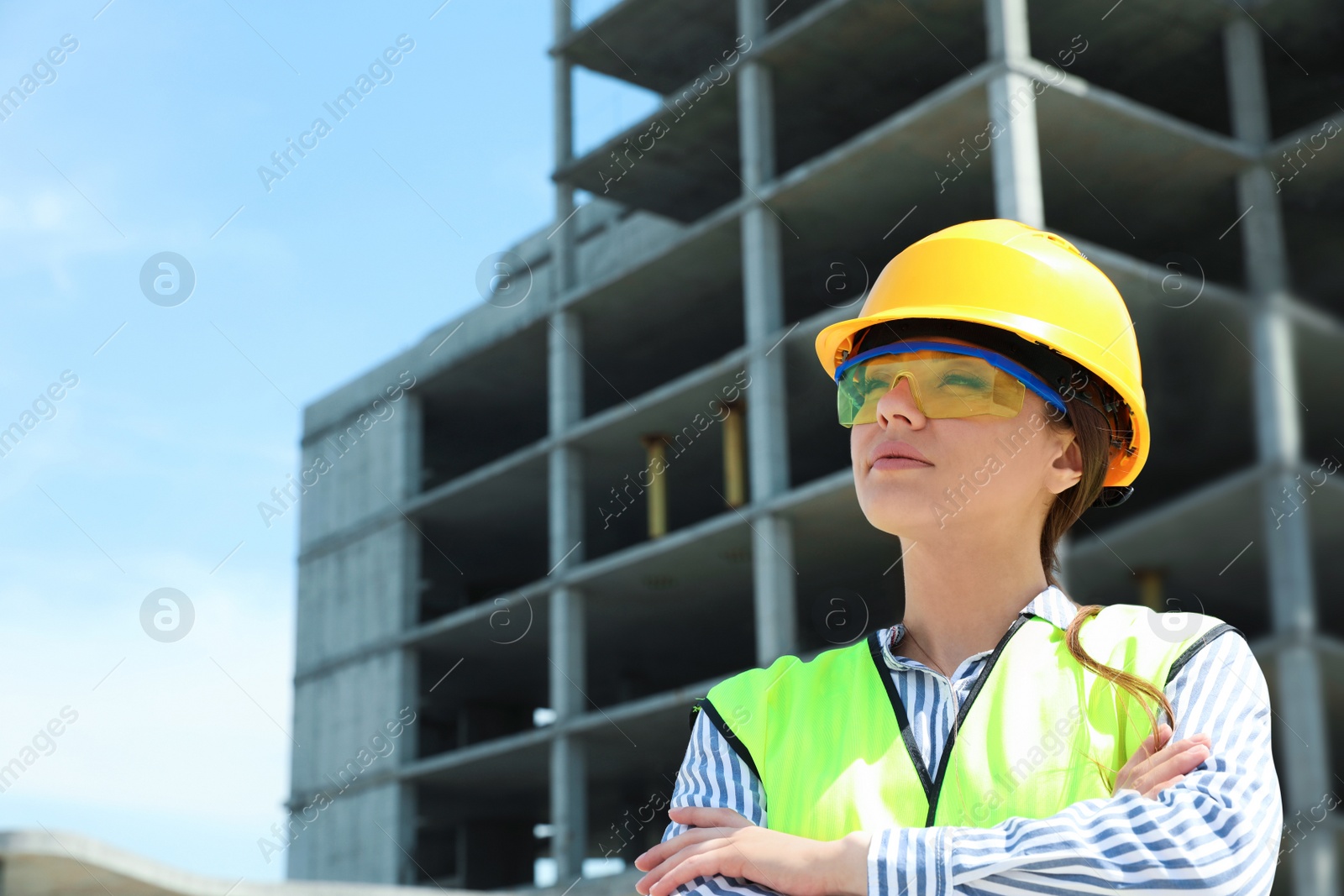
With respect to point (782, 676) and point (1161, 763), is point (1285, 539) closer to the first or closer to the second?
point (782, 676)

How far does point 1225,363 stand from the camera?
19.9 meters

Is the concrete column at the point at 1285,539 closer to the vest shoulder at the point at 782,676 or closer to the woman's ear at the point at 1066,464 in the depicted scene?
the woman's ear at the point at 1066,464

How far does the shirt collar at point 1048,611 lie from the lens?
242 centimetres

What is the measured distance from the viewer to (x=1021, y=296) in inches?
99.9

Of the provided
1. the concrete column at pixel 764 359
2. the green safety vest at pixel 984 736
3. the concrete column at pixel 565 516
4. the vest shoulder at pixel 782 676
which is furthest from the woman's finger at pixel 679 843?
the concrete column at pixel 565 516

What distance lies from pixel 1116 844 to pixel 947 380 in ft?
2.66

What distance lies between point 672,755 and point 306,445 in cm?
1325

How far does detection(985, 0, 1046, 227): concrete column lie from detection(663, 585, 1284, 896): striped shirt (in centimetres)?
1707

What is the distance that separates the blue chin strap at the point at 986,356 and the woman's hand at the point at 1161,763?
599 millimetres

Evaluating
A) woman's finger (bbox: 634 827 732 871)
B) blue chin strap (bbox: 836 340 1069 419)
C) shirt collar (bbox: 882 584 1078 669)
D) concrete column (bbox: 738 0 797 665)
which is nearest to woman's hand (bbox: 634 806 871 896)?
woman's finger (bbox: 634 827 732 871)

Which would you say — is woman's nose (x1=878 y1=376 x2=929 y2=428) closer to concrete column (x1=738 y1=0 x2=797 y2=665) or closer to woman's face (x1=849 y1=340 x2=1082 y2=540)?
woman's face (x1=849 y1=340 x2=1082 y2=540)

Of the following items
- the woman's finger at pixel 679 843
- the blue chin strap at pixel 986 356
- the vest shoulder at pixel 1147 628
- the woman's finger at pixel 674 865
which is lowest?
the woman's finger at pixel 674 865


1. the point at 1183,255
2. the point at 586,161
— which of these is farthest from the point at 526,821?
the point at 1183,255

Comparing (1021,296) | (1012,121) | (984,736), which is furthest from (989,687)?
(1012,121)
